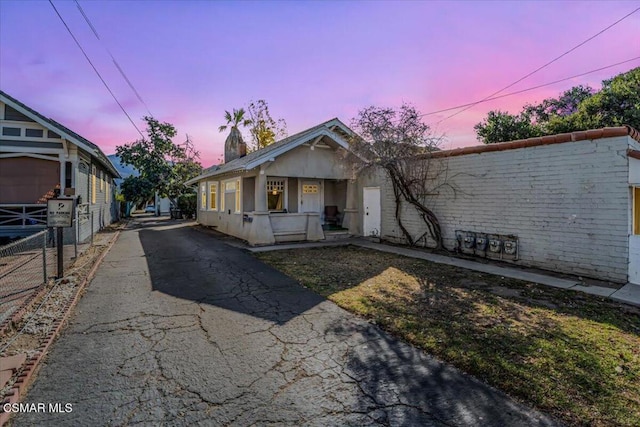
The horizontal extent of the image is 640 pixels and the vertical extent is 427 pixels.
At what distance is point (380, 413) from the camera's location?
2.57m

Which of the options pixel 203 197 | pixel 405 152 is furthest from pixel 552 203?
pixel 203 197

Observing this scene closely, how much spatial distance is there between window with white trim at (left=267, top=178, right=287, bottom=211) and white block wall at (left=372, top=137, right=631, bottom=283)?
23.0 feet

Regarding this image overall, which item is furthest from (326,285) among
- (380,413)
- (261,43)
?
(261,43)

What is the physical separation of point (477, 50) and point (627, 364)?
11.4 m

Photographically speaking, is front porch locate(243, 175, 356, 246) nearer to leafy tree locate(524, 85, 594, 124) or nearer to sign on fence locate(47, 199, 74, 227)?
sign on fence locate(47, 199, 74, 227)

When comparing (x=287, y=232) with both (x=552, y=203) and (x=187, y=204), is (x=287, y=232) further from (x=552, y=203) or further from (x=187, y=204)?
(x=187, y=204)

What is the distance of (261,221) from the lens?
465 inches

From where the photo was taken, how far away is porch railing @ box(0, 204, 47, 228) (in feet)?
35.3

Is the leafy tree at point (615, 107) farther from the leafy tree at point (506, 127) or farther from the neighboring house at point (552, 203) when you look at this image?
the neighboring house at point (552, 203)

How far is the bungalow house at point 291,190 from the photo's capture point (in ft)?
38.8

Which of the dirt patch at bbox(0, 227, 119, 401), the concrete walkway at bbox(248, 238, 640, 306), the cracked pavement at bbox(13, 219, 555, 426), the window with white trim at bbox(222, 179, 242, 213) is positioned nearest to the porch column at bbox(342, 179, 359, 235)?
the concrete walkway at bbox(248, 238, 640, 306)

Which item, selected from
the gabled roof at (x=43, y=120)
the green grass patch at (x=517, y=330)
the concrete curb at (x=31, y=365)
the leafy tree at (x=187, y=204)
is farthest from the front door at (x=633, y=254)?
the leafy tree at (x=187, y=204)

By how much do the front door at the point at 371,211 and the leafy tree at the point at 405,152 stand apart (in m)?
1.86

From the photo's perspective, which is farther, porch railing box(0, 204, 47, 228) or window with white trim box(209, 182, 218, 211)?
window with white trim box(209, 182, 218, 211)
